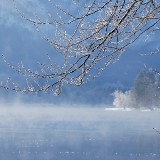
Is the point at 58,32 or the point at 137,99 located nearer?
the point at 58,32

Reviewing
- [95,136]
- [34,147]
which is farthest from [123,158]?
[95,136]

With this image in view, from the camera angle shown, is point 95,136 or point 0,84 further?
point 95,136

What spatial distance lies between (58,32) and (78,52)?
0.53 m

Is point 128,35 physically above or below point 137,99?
below

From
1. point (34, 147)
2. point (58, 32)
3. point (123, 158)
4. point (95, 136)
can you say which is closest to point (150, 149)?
point (123, 158)

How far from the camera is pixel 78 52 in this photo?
6812 millimetres

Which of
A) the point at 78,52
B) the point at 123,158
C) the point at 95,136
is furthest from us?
the point at 95,136

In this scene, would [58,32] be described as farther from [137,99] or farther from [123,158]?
[137,99]

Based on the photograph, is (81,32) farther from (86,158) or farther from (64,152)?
(64,152)

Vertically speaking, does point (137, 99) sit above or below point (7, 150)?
above

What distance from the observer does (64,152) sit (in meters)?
40.5

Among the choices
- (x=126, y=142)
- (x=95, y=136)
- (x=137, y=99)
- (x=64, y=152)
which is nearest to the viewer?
(x=64, y=152)

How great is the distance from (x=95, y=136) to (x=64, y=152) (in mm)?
13643

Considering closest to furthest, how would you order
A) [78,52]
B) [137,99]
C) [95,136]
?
[78,52] → [95,136] → [137,99]
